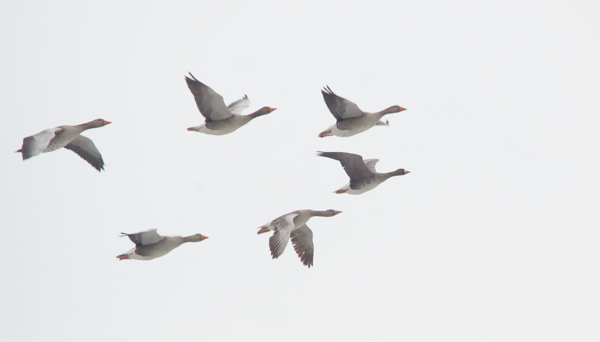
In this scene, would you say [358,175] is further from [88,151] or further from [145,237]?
[88,151]

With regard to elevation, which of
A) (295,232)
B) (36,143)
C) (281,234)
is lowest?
(295,232)

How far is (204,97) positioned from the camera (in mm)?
17594

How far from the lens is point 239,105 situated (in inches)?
863

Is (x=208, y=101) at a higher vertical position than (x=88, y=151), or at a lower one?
higher

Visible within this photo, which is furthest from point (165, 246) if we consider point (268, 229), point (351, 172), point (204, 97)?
point (351, 172)

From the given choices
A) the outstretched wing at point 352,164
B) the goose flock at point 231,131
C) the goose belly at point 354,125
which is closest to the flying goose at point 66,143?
the goose flock at point 231,131

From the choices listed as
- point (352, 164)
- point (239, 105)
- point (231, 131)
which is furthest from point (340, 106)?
point (239, 105)

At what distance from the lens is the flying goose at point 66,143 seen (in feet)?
55.4

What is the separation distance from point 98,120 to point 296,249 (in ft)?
21.7

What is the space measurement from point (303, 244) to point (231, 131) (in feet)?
15.2

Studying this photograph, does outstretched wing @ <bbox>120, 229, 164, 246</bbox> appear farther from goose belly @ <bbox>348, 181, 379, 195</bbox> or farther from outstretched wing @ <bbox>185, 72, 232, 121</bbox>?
goose belly @ <bbox>348, 181, 379, 195</bbox>

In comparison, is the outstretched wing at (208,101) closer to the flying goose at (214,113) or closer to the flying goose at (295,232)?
the flying goose at (214,113)

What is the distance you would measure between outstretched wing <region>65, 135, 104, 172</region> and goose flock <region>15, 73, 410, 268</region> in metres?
0.08

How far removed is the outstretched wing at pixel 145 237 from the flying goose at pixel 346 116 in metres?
5.12
